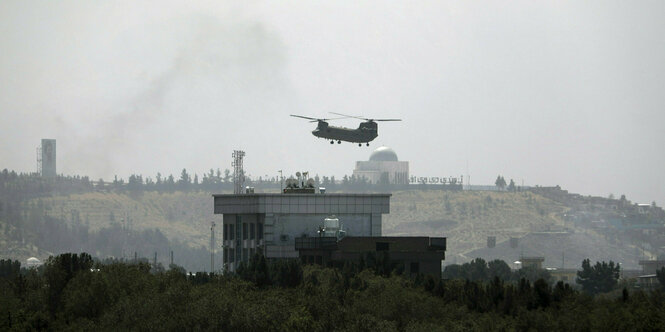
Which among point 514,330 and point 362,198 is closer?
point 514,330

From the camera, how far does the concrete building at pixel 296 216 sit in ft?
621

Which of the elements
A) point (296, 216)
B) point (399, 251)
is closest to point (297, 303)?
point (399, 251)

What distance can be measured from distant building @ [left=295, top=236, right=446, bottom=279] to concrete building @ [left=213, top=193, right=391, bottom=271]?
891 centimetres

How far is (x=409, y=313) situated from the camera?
432 ft

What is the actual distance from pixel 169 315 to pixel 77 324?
9.71 meters

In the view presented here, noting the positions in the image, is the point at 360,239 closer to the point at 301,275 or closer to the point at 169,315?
the point at 301,275

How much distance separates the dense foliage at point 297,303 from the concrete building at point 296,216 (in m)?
29.1

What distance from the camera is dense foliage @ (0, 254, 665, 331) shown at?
12038 cm

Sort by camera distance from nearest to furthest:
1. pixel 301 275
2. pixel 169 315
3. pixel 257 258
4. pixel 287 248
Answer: pixel 169 315, pixel 301 275, pixel 257 258, pixel 287 248

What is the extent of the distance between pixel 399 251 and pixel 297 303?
131ft

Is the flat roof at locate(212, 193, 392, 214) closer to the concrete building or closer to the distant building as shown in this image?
the concrete building

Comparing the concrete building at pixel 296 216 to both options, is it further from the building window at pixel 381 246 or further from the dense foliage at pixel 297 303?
the dense foliage at pixel 297 303

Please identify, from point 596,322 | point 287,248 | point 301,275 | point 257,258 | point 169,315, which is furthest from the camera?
point 287,248

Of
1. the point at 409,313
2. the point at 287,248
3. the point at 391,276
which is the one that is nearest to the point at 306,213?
the point at 287,248
